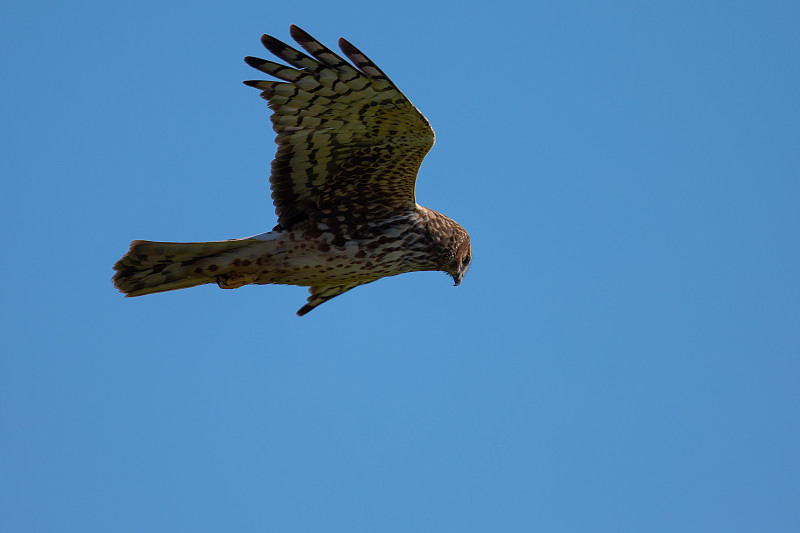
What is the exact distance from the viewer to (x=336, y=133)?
658 centimetres

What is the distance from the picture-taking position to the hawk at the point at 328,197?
6207mm

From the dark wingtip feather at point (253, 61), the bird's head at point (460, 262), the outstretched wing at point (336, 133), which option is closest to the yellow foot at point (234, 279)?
the outstretched wing at point (336, 133)

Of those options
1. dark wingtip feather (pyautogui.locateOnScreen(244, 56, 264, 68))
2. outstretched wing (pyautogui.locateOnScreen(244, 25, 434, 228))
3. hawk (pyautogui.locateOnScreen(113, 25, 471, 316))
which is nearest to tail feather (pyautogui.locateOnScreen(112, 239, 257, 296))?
hawk (pyautogui.locateOnScreen(113, 25, 471, 316))

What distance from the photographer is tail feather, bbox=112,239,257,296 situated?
6320 millimetres

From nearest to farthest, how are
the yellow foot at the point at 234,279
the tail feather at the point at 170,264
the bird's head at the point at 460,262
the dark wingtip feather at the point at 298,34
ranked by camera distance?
the dark wingtip feather at the point at 298,34 < the tail feather at the point at 170,264 < the yellow foot at the point at 234,279 < the bird's head at the point at 460,262

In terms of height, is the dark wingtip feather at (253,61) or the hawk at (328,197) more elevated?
the dark wingtip feather at (253,61)

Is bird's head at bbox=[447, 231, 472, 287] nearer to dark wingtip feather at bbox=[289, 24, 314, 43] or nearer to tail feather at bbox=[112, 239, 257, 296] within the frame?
tail feather at bbox=[112, 239, 257, 296]

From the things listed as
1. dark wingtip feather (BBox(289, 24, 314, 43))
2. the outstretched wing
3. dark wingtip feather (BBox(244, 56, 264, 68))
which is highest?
dark wingtip feather (BBox(289, 24, 314, 43))

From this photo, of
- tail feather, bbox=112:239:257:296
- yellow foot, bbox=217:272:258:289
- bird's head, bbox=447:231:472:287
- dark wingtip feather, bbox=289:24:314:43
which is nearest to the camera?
dark wingtip feather, bbox=289:24:314:43

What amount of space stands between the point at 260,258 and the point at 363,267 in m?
0.84

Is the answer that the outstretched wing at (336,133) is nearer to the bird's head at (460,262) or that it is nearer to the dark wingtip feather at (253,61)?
the dark wingtip feather at (253,61)

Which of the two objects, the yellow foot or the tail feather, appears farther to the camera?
the yellow foot

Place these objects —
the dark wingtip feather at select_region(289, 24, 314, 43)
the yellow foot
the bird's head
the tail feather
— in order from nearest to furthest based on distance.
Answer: the dark wingtip feather at select_region(289, 24, 314, 43), the tail feather, the yellow foot, the bird's head

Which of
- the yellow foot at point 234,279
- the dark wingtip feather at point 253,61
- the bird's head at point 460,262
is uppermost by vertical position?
the dark wingtip feather at point 253,61
